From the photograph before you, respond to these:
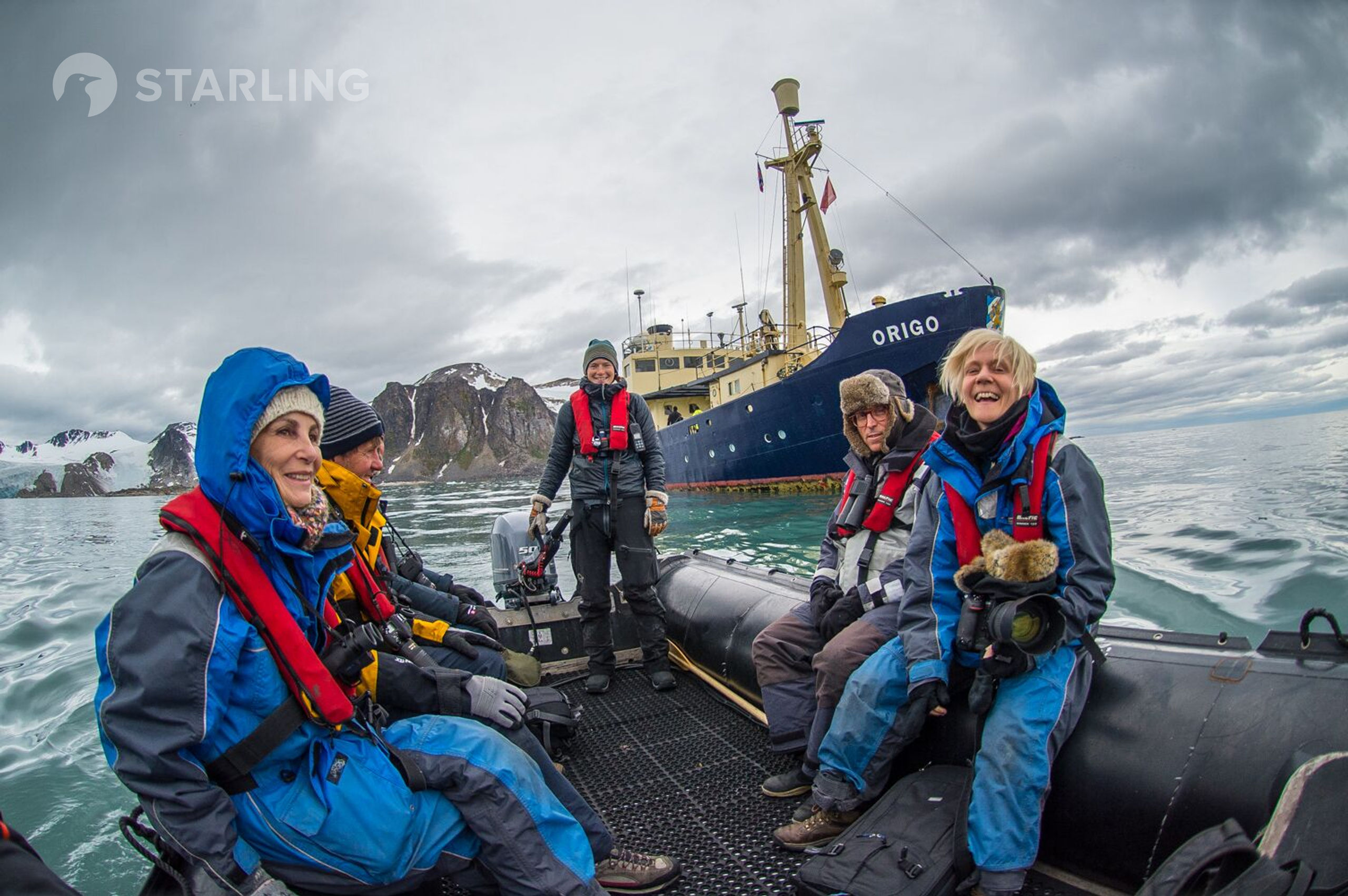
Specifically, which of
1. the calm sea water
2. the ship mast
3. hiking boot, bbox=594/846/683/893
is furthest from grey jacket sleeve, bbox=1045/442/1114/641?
the ship mast

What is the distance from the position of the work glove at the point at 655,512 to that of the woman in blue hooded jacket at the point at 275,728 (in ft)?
7.08

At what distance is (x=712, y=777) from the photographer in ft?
9.20

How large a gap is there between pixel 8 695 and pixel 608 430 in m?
5.42

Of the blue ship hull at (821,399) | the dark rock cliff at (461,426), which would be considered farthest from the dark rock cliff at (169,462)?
the blue ship hull at (821,399)

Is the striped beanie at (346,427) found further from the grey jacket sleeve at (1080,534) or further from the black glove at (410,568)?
the grey jacket sleeve at (1080,534)

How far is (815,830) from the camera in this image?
2.30 m

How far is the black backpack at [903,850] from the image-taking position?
1.87 meters

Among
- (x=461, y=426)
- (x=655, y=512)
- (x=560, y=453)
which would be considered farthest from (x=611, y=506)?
(x=461, y=426)

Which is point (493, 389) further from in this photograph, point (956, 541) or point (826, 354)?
point (956, 541)

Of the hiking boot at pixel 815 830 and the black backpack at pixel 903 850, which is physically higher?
the black backpack at pixel 903 850

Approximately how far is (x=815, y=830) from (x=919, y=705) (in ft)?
1.82

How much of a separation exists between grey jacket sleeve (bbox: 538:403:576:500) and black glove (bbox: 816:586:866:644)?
1.90m

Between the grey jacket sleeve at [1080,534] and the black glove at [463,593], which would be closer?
the grey jacket sleeve at [1080,534]

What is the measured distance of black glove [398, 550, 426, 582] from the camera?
3.55 m
